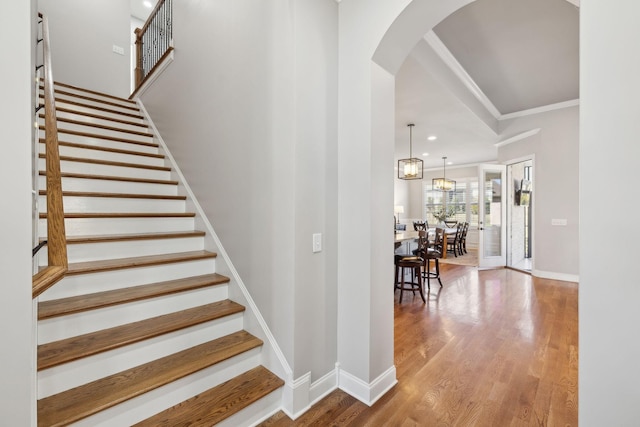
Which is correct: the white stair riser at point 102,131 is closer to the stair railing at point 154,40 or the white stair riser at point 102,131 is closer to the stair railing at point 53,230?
the stair railing at point 154,40

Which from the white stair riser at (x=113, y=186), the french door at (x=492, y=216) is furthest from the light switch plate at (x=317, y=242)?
the french door at (x=492, y=216)

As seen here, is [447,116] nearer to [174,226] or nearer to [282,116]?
[282,116]

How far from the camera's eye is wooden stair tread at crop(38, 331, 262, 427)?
4.21 feet

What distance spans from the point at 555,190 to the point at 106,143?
23.7 ft

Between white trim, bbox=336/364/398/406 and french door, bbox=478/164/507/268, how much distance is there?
17.0 ft

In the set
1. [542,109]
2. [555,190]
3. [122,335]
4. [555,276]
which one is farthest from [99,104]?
[555,276]

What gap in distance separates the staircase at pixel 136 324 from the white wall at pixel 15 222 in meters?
0.47

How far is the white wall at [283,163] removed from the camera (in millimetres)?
1757

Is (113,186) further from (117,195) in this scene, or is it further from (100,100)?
(100,100)

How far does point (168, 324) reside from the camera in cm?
181

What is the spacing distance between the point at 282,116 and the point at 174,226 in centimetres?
181

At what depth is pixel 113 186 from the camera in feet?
9.16

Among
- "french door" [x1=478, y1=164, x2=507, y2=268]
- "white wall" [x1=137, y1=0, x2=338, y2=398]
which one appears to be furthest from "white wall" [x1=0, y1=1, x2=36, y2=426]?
"french door" [x1=478, y1=164, x2=507, y2=268]

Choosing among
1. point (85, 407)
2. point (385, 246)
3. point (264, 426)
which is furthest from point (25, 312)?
point (385, 246)
